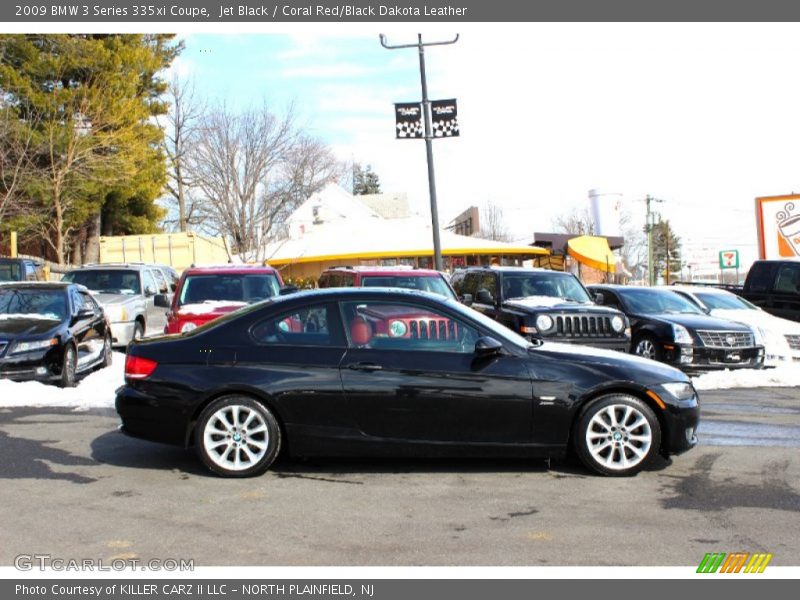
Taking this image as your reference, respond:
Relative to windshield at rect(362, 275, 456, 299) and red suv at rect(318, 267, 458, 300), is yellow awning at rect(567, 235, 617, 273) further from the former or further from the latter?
windshield at rect(362, 275, 456, 299)

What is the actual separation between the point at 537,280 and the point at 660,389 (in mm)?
7396

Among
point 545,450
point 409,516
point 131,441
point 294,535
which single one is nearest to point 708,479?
point 545,450

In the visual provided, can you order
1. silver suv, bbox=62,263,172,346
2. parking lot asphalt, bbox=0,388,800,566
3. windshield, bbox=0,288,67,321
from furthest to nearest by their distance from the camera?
silver suv, bbox=62,263,172,346
windshield, bbox=0,288,67,321
parking lot asphalt, bbox=0,388,800,566

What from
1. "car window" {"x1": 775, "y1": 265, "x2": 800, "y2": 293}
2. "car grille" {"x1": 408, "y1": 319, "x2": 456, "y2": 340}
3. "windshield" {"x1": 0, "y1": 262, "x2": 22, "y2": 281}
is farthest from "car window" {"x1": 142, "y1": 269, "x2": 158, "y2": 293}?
"car window" {"x1": 775, "y1": 265, "x2": 800, "y2": 293}

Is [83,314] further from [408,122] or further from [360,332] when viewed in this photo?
[408,122]

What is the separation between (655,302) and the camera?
14414 mm

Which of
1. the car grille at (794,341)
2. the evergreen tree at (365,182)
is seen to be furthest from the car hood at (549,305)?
the evergreen tree at (365,182)

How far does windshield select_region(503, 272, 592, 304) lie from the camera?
13.5 m

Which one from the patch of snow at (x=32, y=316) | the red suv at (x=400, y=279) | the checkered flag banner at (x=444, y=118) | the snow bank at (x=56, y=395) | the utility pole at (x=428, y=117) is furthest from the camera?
the checkered flag banner at (x=444, y=118)

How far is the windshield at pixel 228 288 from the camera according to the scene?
38.7ft

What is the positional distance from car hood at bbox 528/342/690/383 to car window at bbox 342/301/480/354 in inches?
23.5

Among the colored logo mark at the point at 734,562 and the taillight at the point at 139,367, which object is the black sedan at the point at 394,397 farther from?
the colored logo mark at the point at 734,562

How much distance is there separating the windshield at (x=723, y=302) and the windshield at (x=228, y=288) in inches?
332

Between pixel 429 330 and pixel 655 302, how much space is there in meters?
8.96
